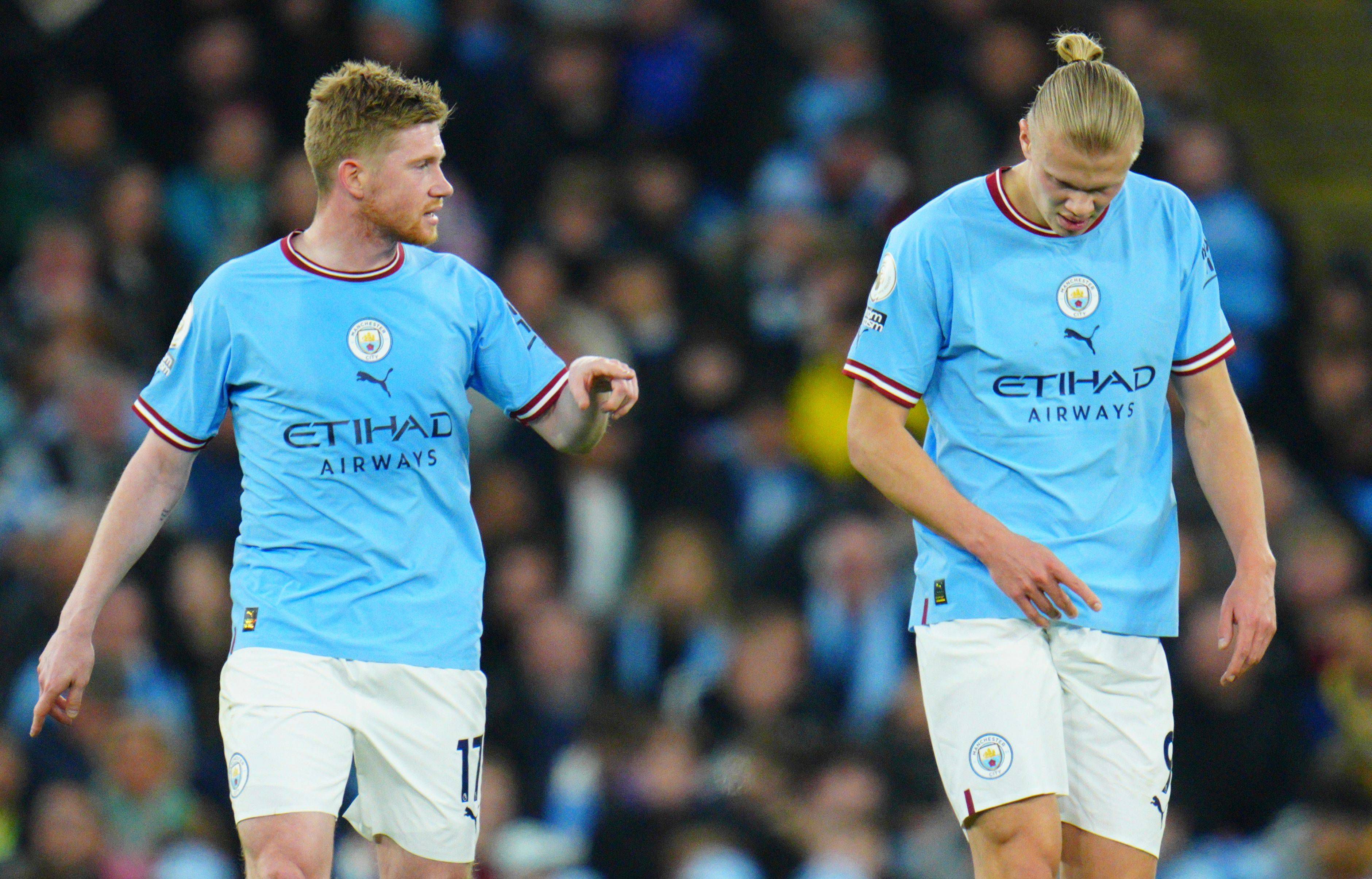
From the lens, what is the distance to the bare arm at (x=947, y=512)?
4.91m

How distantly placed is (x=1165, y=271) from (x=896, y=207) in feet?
18.5

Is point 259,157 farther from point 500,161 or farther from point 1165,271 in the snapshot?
point 1165,271

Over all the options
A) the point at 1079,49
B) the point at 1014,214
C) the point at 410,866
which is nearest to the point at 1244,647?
the point at 1014,214

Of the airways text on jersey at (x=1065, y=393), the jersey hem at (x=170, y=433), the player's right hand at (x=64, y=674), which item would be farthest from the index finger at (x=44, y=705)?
the airways text on jersey at (x=1065, y=393)

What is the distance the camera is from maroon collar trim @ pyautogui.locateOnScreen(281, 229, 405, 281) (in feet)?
17.6

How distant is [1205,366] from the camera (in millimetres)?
5309

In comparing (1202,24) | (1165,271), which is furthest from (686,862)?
(1202,24)

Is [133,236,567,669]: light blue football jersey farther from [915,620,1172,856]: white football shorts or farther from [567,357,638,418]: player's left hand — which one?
[915,620,1172,856]: white football shorts

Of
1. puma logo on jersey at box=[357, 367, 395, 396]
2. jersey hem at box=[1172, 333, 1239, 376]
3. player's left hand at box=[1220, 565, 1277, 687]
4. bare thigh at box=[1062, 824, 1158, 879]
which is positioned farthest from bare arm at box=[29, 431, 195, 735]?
player's left hand at box=[1220, 565, 1277, 687]

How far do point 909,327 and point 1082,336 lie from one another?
1.52 feet

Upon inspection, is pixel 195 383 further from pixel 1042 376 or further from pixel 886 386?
pixel 1042 376

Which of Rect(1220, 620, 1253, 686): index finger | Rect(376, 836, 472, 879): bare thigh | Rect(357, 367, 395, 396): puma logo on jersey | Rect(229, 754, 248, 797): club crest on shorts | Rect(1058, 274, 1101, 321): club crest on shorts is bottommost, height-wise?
Rect(376, 836, 472, 879): bare thigh

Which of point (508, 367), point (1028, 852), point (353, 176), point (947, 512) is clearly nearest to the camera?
point (1028, 852)

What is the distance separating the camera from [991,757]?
16.3 ft
